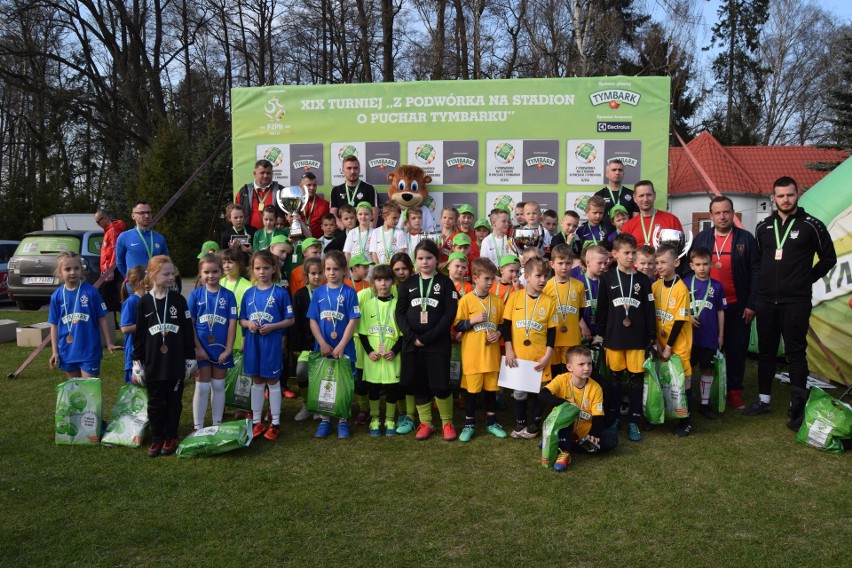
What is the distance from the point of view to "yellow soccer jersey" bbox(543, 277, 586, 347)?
539 cm

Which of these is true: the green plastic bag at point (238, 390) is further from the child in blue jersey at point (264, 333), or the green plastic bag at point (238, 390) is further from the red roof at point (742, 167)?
the red roof at point (742, 167)

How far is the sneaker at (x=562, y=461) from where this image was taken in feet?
14.8

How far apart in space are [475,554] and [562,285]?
8.69ft

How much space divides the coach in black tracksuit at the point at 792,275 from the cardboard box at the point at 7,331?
1043 centimetres

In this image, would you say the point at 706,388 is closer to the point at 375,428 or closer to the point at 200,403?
the point at 375,428

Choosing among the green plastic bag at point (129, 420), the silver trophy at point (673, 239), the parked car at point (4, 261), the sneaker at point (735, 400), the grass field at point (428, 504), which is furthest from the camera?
the parked car at point (4, 261)

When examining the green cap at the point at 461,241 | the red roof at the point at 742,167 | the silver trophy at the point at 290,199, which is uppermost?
the red roof at the point at 742,167

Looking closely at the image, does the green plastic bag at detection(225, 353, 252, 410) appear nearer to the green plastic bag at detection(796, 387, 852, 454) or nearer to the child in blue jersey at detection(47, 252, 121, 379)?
the child in blue jersey at detection(47, 252, 121, 379)

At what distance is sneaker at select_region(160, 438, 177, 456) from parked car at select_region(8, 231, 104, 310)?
9.79 meters

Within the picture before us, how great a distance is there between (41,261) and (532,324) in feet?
40.1

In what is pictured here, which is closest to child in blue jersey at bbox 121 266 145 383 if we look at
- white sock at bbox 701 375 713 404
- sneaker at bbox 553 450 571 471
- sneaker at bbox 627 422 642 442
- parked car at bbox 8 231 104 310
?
sneaker at bbox 553 450 571 471

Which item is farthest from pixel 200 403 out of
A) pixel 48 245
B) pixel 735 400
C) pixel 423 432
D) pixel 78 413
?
pixel 48 245

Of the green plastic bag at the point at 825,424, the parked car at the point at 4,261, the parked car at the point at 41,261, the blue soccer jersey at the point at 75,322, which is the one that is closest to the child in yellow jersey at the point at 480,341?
the green plastic bag at the point at 825,424

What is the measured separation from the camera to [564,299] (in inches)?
212
